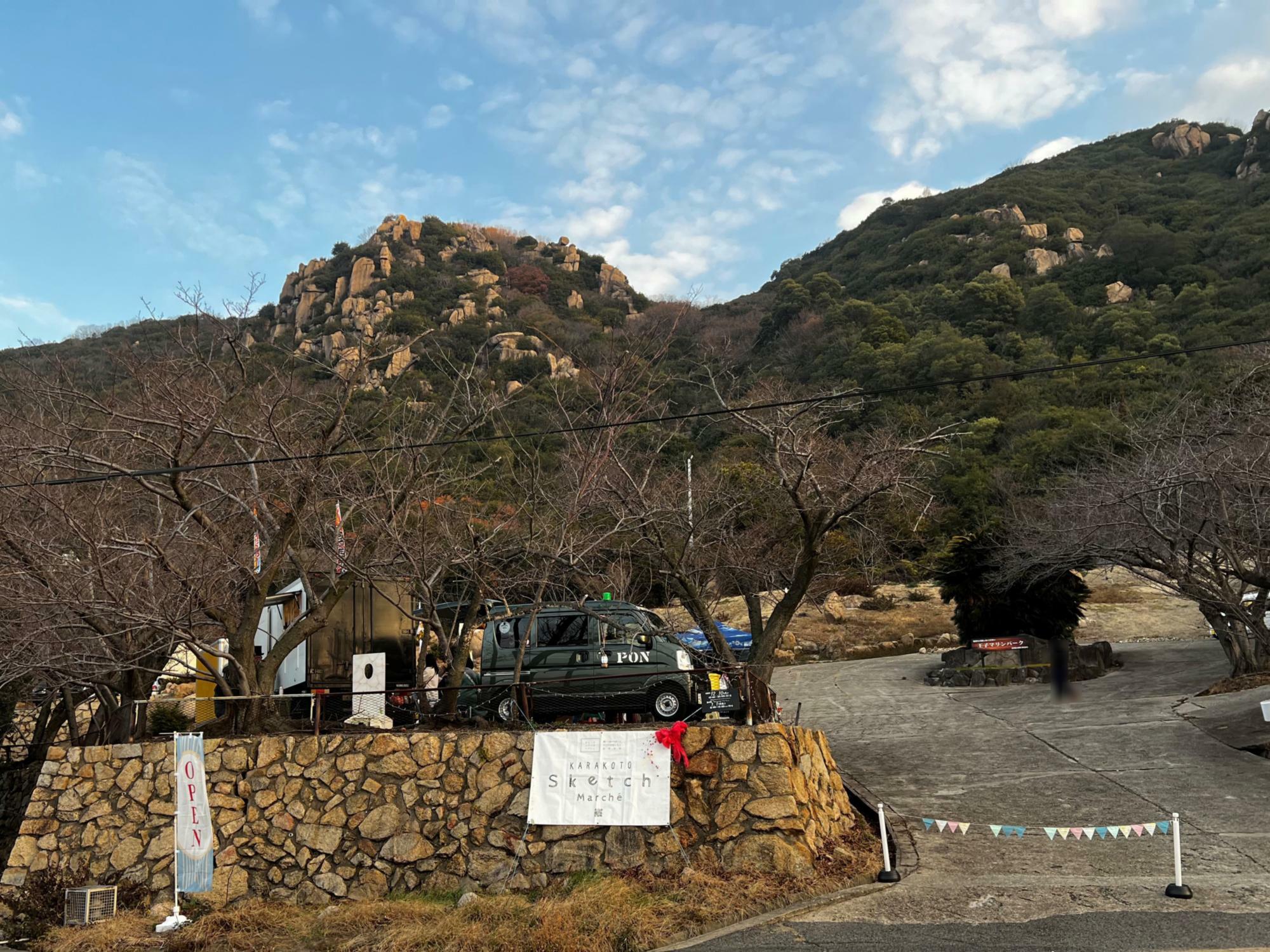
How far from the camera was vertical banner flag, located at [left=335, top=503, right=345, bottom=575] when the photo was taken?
1095cm

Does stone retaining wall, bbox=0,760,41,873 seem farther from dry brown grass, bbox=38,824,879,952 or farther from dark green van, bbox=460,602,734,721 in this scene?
dark green van, bbox=460,602,734,721

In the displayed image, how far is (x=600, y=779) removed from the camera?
954 cm

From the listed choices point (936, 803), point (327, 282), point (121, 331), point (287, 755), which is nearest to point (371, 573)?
point (287, 755)

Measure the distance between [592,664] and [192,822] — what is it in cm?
528

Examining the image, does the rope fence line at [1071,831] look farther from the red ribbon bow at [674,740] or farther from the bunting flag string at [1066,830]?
the red ribbon bow at [674,740]

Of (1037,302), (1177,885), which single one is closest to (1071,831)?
(1177,885)

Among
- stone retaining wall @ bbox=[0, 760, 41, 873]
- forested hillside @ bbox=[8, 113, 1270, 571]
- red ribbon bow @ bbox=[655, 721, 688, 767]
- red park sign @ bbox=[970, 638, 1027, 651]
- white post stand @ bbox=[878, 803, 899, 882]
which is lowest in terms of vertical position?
stone retaining wall @ bbox=[0, 760, 41, 873]

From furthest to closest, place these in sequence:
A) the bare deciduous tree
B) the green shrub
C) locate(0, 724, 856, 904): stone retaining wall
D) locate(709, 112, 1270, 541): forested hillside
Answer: locate(709, 112, 1270, 541): forested hillside, the green shrub, the bare deciduous tree, locate(0, 724, 856, 904): stone retaining wall

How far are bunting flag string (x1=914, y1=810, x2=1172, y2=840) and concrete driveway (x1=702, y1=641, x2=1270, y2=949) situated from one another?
93 millimetres

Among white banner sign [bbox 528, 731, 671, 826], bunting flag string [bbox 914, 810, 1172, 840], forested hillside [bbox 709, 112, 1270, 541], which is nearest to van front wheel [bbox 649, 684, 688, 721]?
white banner sign [bbox 528, 731, 671, 826]

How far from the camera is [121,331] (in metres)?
41.5

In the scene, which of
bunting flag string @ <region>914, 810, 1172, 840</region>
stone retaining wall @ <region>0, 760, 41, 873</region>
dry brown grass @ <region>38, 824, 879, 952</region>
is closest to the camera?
dry brown grass @ <region>38, 824, 879, 952</region>

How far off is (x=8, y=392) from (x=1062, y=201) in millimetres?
80604

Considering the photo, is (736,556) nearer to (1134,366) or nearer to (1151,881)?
(1151,881)
